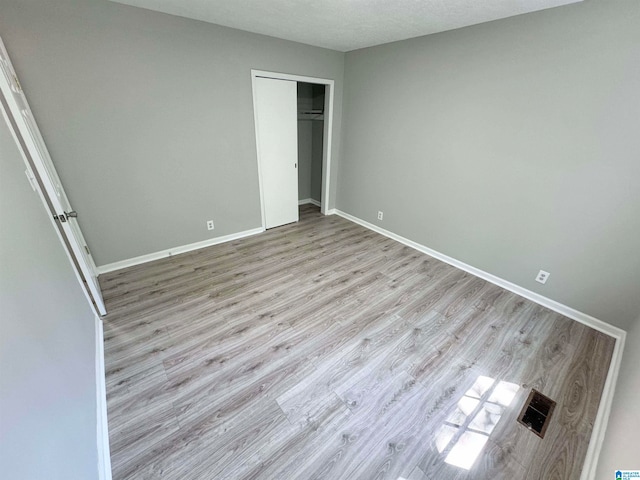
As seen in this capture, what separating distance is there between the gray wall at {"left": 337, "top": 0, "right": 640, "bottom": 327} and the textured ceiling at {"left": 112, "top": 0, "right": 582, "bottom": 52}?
0.23 metres

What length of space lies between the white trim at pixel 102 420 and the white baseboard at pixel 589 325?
92.5 inches

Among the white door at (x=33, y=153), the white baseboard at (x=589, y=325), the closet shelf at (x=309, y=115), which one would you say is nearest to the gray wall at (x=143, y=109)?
the white door at (x=33, y=153)

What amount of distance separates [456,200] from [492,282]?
3.19ft

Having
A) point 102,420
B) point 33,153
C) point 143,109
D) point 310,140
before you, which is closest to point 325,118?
point 310,140

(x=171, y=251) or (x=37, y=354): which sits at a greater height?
(x=37, y=354)

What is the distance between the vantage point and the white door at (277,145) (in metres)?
3.24

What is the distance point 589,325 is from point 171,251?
14.1 feet

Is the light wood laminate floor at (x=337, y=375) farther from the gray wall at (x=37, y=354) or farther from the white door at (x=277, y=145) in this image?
the white door at (x=277, y=145)

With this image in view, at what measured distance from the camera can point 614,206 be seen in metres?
1.93

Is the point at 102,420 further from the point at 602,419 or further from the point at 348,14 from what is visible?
the point at 348,14

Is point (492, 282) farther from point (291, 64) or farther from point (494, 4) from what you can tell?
point (291, 64)

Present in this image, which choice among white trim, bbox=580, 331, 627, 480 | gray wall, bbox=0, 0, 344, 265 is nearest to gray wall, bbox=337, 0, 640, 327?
white trim, bbox=580, 331, 627, 480

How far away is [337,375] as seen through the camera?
1735mm

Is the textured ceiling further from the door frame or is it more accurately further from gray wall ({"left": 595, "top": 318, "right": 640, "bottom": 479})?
gray wall ({"left": 595, "top": 318, "right": 640, "bottom": 479})
